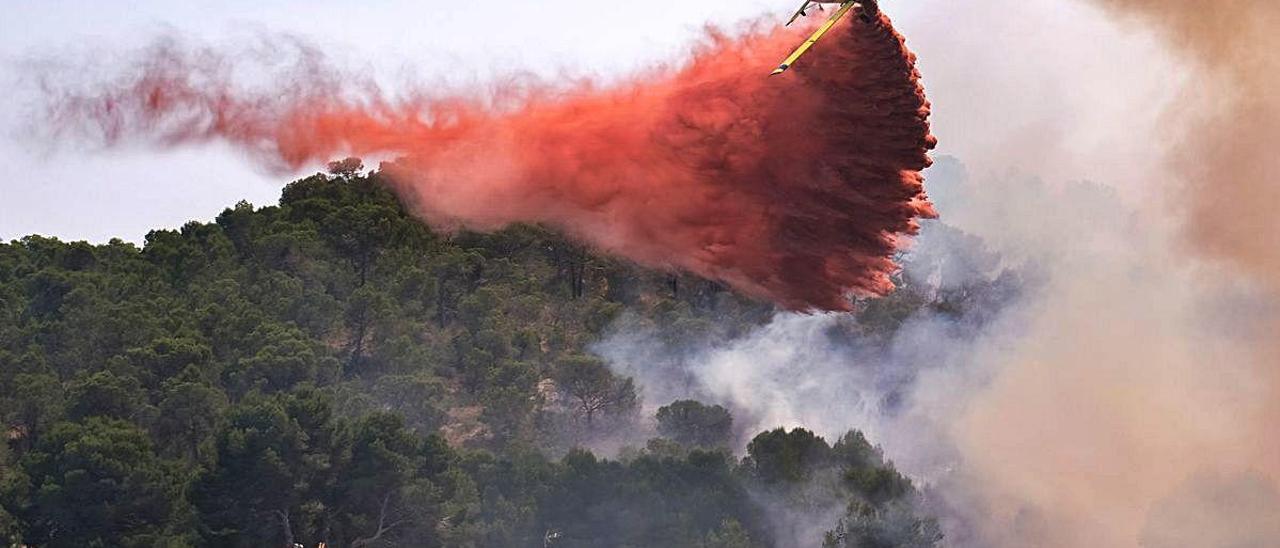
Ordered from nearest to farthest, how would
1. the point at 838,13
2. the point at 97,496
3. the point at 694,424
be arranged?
the point at 838,13 < the point at 97,496 < the point at 694,424

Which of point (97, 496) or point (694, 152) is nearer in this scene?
point (694, 152)

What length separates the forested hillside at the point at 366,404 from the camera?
232 ft

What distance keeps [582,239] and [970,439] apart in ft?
133

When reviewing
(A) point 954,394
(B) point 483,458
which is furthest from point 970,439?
(B) point 483,458

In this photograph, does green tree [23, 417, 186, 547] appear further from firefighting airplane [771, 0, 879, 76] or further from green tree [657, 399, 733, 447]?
firefighting airplane [771, 0, 879, 76]

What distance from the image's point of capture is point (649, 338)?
95125 millimetres

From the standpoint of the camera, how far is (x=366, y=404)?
3401 inches

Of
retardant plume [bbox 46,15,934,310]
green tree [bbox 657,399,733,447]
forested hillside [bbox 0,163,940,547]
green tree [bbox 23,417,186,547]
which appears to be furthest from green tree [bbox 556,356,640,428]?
retardant plume [bbox 46,15,934,310]

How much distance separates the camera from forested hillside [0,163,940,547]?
70.6 m

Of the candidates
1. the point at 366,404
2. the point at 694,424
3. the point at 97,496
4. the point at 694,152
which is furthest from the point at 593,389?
the point at 694,152

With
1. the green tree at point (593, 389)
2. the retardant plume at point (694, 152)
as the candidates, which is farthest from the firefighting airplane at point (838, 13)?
the green tree at point (593, 389)

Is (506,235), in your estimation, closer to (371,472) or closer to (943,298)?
(943,298)

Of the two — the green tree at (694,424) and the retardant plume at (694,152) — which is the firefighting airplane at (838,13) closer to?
the retardant plume at (694,152)

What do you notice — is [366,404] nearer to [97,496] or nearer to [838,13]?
[97,496]
